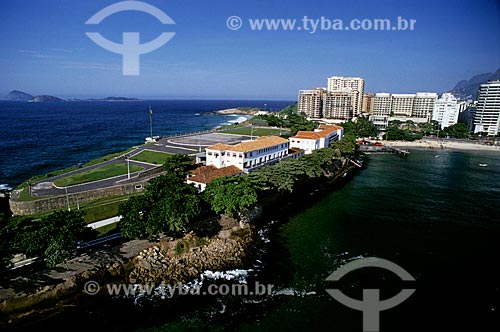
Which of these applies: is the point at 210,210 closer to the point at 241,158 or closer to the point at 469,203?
the point at 241,158

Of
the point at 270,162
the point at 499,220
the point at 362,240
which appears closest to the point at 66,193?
the point at 270,162

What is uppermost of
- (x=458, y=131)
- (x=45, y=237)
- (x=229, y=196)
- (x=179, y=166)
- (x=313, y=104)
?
(x=313, y=104)

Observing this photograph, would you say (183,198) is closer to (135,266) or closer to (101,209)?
(135,266)

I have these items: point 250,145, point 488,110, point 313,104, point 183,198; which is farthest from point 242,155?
point 313,104

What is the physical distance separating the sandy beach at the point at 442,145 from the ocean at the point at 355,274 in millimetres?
44733

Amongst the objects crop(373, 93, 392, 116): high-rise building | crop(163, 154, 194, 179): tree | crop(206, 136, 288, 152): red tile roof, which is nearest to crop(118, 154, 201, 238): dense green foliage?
crop(163, 154, 194, 179): tree

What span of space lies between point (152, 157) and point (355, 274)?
35.3 meters

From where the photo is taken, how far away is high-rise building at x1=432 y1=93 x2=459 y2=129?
120 metres

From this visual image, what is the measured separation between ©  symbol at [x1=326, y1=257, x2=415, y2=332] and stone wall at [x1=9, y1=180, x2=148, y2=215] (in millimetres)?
23971

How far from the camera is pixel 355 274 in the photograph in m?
25.9

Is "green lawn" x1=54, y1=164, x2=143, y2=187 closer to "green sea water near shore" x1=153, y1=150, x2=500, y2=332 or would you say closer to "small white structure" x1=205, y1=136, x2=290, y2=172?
"small white structure" x1=205, y1=136, x2=290, y2=172

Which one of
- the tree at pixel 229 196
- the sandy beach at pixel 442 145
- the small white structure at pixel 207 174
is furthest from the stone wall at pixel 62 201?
the sandy beach at pixel 442 145

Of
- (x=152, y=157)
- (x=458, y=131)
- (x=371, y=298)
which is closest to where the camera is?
(x=371, y=298)
